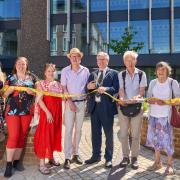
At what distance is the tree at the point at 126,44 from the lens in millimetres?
24531

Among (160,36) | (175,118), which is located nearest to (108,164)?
(175,118)

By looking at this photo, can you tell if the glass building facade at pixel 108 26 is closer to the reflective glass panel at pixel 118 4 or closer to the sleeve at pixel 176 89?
the reflective glass panel at pixel 118 4

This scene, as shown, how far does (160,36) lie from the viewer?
2628cm

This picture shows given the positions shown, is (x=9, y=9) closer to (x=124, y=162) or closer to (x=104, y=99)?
(x=104, y=99)

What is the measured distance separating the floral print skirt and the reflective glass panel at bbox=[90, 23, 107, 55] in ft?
69.7

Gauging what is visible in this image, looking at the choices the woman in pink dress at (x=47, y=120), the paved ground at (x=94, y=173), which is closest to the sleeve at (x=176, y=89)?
the paved ground at (x=94, y=173)

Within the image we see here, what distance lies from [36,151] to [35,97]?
3.08 feet

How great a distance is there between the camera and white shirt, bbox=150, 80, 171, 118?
19.0ft

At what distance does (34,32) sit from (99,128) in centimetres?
2484

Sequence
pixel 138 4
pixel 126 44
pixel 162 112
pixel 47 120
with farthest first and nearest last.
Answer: pixel 138 4 → pixel 126 44 → pixel 47 120 → pixel 162 112

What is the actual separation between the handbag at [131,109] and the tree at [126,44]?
18.9m

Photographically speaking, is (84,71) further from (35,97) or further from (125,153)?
(125,153)

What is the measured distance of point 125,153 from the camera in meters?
6.17

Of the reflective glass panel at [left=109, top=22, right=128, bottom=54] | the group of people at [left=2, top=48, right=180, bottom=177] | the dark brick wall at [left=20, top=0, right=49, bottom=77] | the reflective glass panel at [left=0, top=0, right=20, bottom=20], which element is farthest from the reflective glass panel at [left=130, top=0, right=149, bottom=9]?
the group of people at [left=2, top=48, right=180, bottom=177]
